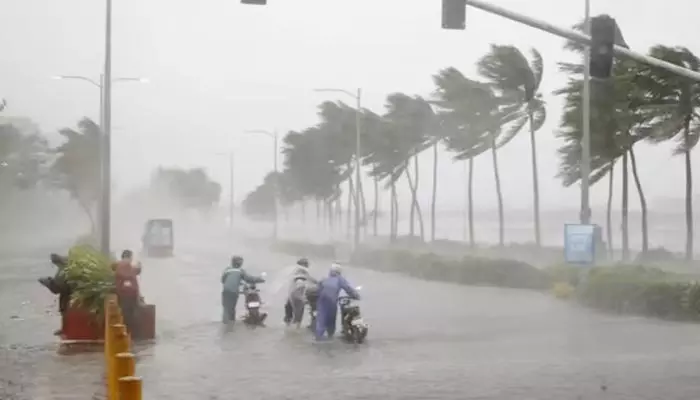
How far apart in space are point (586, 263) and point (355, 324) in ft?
34.4

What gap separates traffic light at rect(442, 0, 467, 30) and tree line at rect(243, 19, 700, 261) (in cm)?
1392

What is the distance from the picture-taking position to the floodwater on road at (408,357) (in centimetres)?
1284

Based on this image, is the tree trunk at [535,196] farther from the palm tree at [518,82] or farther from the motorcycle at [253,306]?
the motorcycle at [253,306]

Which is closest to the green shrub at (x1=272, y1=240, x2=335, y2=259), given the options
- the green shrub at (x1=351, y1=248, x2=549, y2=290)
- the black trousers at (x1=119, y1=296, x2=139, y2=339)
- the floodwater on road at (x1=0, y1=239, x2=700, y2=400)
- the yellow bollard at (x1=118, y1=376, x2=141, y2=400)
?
the green shrub at (x1=351, y1=248, x2=549, y2=290)

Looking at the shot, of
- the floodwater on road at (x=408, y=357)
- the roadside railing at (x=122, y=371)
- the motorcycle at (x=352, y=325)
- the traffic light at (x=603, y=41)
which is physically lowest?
the floodwater on road at (x=408, y=357)

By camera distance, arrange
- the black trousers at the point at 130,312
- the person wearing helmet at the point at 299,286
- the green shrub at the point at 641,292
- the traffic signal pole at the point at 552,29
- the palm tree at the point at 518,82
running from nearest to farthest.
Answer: the traffic signal pole at the point at 552,29 < the black trousers at the point at 130,312 < the person wearing helmet at the point at 299,286 < the green shrub at the point at 641,292 < the palm tree at the point at 518,82

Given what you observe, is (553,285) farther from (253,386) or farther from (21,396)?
(21,396)

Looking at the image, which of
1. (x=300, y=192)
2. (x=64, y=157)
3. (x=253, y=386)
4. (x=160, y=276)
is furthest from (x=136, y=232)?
(x=253, y=386)

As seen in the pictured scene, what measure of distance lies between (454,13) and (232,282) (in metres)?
9.06

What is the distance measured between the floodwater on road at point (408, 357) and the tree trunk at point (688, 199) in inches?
297

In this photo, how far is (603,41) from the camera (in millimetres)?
13773

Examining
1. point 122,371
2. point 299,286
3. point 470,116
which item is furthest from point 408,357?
point 470,116

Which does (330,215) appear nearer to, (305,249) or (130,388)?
(305,249)

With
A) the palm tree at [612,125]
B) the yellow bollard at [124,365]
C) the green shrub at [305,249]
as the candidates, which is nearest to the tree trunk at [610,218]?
the palm tree at [612,125]
